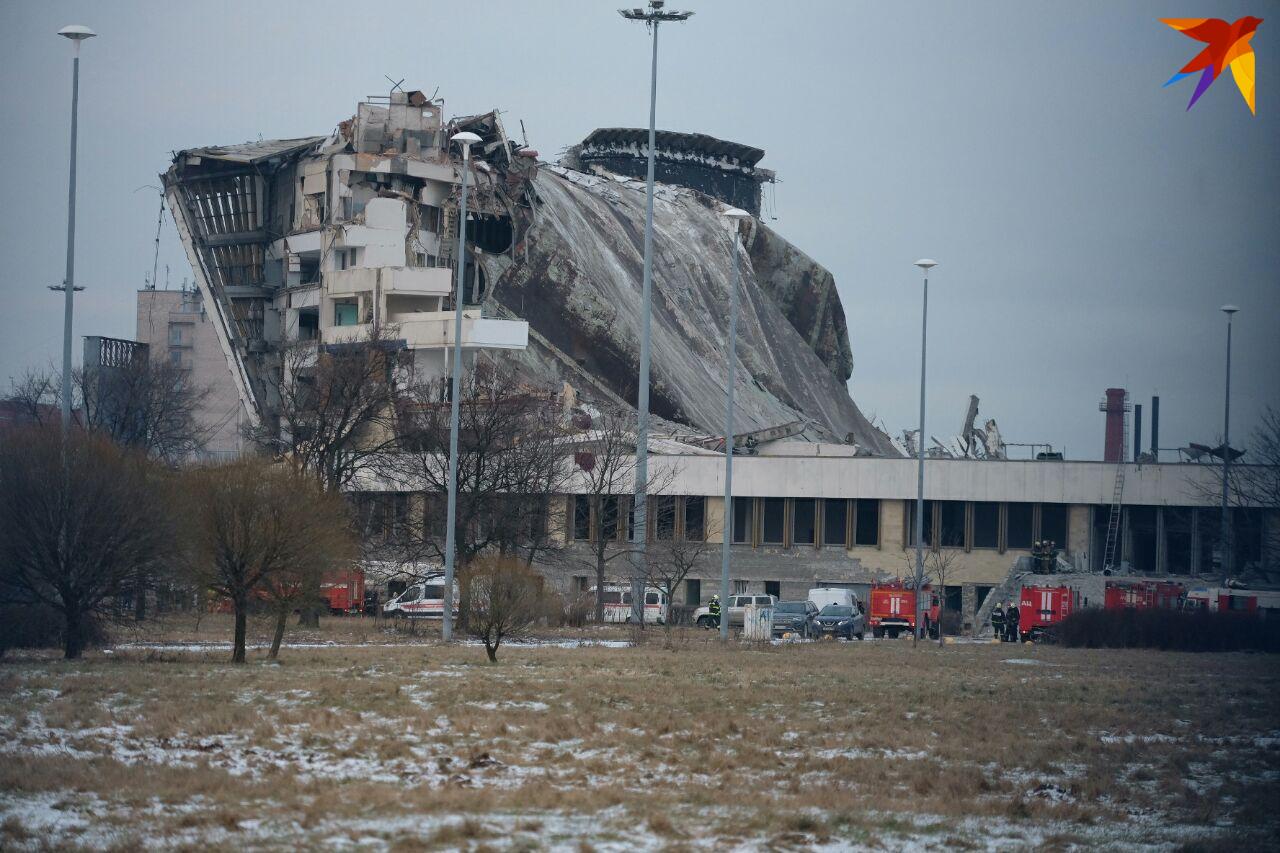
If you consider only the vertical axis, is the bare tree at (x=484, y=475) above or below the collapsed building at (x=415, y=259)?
below

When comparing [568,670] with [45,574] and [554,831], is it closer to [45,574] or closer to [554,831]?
[45,574]

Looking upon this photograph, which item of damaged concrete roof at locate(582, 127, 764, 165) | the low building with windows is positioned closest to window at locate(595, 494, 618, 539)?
the low building with windows

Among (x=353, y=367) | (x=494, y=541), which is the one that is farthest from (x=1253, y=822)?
(x=353, y=367)

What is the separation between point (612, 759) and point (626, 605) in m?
39.9

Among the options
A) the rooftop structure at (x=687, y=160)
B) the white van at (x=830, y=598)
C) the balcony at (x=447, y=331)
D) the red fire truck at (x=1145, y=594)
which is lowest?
the white van at (x=830, y=598)

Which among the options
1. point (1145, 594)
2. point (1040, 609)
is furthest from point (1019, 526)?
point (1040, 609)

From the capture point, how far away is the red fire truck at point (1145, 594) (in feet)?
176

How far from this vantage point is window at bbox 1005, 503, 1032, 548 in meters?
71.1

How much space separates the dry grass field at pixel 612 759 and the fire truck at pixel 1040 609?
25530mm

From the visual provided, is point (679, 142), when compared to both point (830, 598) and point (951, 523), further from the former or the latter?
point (830, 598)

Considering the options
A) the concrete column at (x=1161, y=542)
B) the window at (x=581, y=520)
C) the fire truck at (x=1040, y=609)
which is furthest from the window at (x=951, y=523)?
the fire truck at (x=1040, y=609)

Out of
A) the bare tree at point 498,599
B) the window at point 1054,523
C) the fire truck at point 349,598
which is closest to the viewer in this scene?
the bare tree at point 498,599

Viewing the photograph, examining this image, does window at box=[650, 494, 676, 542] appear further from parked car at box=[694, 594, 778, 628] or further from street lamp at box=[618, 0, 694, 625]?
street lamp at box=[618, 0, 694, 625]

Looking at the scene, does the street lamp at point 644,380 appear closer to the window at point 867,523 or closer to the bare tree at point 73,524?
the bare tree at point 73,524
